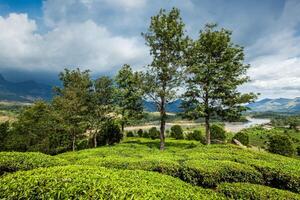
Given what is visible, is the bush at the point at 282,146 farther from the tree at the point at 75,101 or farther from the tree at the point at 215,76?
the tree at the point at 75,101

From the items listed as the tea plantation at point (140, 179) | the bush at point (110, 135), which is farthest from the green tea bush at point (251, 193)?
the bush at point (110, 135)

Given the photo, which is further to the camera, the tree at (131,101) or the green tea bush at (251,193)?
the tree at (131,101)

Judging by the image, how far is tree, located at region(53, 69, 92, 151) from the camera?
32125 millimetres

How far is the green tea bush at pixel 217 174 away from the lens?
32.2 ft

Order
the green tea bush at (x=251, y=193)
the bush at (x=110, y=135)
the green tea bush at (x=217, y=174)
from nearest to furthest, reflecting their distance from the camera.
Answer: the green tea bush at (x=251, y=193), the green tea bush at (x=217, y=174), the bush at (x=110, y=135)

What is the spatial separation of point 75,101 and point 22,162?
23.9 metres

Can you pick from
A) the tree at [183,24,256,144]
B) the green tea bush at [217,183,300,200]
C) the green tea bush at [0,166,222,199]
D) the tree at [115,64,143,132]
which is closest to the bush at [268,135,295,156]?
the tree at [183,24,256,144]

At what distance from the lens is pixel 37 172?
7.00 m

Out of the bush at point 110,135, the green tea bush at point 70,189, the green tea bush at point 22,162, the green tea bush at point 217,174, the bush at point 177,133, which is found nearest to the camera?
the green tea bush at point 70,189

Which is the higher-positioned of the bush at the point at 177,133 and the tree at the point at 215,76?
the tree at the point at 215,76

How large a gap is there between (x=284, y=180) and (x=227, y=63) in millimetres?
19440

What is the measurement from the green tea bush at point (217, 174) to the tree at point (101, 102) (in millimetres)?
27519

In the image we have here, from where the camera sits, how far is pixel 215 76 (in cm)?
2686

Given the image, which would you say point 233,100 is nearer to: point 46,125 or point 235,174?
point 235,174
